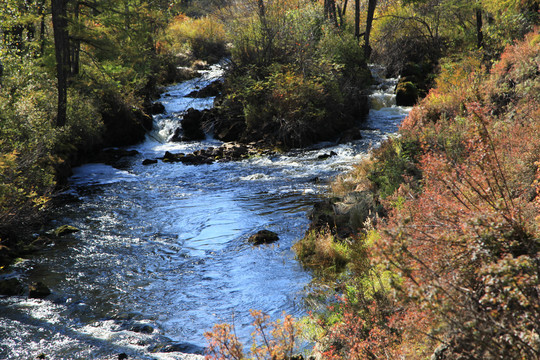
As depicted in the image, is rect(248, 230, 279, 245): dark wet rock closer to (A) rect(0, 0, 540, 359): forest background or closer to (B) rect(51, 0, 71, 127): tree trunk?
(A) rect(0, 0, 540, 359): forest background

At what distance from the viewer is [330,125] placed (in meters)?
19.2

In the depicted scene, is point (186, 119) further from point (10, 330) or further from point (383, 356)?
point (383, 356)

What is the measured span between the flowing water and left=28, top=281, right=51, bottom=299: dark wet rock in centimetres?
16

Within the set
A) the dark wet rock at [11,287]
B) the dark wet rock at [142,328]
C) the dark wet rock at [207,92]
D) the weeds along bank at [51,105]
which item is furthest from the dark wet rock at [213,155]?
the dark wet rock at [142,328]

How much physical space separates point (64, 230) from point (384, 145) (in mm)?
8000

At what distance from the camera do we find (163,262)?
8.36 metres

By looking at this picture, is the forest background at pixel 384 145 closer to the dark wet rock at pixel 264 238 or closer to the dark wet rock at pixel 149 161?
the dark wet rock at pixel 264 238

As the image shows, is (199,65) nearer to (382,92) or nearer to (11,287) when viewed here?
(382,92)

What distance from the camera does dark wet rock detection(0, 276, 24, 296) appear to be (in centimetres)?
705

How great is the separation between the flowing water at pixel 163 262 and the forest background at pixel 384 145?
3.05 feet

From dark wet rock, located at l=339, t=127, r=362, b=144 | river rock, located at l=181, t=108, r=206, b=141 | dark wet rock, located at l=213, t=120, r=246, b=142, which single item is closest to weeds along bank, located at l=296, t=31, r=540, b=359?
dark wet rock, located at l=339, t=127, r=362, b=144

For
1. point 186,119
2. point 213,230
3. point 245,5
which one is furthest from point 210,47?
point 213,230

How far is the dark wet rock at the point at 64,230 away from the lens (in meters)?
9.81

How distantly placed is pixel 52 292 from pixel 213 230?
12.3 feet
